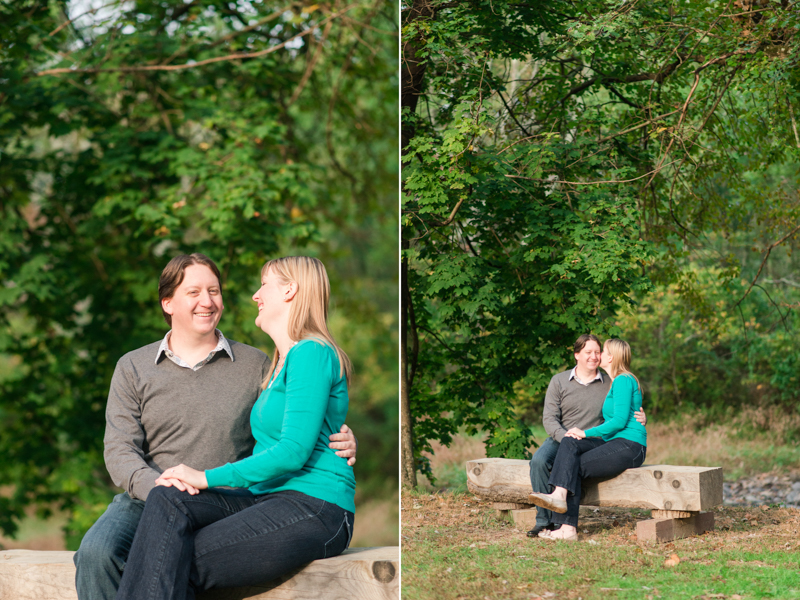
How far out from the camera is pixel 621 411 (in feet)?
7.71

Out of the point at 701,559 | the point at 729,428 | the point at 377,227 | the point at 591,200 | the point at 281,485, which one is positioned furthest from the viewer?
the point at 377,227

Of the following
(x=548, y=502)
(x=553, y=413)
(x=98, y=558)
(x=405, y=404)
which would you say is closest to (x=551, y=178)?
(x=553, y=413)

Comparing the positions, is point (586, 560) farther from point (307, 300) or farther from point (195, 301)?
point (195, 301)

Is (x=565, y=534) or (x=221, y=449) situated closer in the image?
(x=221, y=449)

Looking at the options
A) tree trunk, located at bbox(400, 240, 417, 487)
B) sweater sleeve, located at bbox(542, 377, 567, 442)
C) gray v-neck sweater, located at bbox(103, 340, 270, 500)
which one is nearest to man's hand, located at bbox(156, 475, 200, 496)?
gray v-neck sweater, located at bbox(103, 340, 270, 500)

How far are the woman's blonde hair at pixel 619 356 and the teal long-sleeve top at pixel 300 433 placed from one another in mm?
991

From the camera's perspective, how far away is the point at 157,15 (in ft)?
19.5

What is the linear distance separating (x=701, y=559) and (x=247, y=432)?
57.3 inches

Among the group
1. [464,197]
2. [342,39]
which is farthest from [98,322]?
[464,197]

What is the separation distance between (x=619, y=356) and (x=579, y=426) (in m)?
0.27

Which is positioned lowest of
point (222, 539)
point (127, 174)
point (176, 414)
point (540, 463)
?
point (540, 463)

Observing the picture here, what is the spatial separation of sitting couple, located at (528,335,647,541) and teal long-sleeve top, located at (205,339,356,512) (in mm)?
796

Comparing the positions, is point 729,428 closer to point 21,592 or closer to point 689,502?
point 689,502

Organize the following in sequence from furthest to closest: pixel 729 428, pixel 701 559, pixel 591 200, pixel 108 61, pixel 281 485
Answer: pixel 108 61 → pixel 729 428 → pixel 591 200 → pixel 701 559 → pixel 281 485
